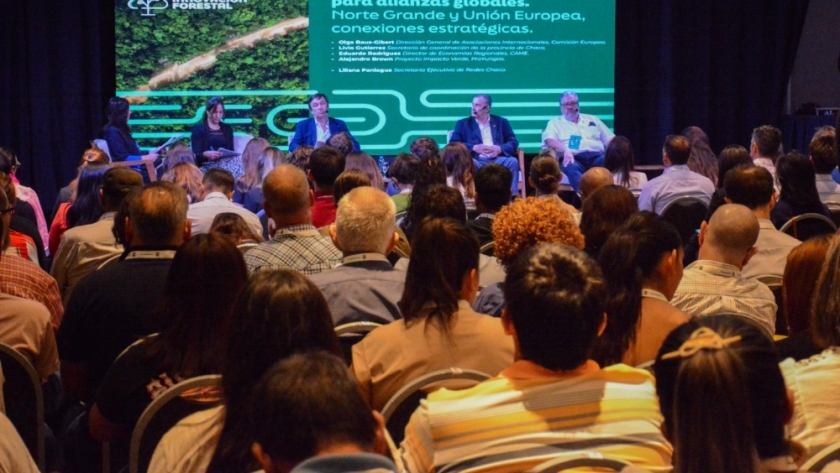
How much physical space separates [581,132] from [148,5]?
15.3ft

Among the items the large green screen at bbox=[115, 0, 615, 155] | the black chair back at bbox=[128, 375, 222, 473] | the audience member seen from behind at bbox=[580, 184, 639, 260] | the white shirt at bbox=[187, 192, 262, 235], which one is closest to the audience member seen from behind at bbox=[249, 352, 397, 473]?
the black chair back at bbox=[128, 375, 222, 473]

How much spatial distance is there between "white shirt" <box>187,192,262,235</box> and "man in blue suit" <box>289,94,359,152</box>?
466 cm

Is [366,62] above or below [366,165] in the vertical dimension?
above

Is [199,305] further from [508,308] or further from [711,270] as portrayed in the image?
[711,270]

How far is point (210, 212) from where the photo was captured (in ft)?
17.9

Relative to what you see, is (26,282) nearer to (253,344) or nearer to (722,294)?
(253,344)

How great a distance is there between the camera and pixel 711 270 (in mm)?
3512

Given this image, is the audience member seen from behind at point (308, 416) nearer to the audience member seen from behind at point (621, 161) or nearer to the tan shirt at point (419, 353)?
the tan shirt at point (419, 353)

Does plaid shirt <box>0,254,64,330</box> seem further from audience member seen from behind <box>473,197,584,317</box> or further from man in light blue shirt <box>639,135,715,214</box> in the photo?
man in light blue shirt <box>639,135,715,214</box>

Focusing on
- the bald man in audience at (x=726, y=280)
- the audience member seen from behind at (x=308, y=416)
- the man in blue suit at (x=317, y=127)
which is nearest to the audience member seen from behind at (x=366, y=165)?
the bald man in audience at (x=726, y=280)

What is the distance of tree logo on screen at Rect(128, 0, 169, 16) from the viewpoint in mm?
10547

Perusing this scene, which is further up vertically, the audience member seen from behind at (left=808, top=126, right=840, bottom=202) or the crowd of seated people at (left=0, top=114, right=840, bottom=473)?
→ the audience member seen from behind at (left=808, top=126, right=840, bottom=202)

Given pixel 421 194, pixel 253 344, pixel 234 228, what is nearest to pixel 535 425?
pixel 253 344

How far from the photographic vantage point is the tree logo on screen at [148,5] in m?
10.5
